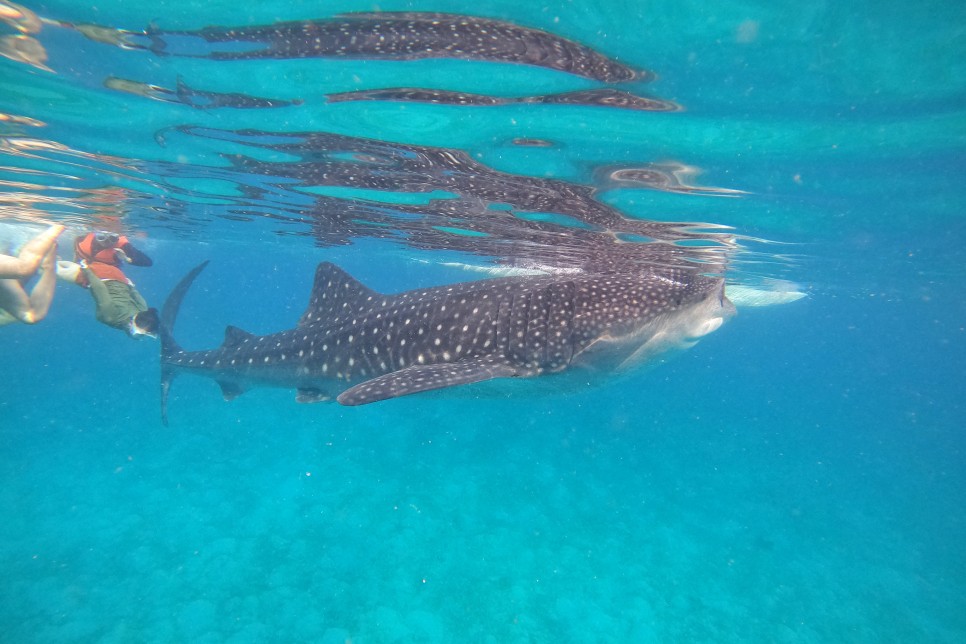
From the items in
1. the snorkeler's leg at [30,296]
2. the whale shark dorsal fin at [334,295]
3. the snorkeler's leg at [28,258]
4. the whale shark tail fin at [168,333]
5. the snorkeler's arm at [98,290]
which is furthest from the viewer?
the whale shark tail fin at [168,333]

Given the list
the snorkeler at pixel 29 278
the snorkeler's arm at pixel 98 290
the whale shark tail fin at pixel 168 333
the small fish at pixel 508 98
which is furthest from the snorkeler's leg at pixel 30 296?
the small fish at pixel 508 98

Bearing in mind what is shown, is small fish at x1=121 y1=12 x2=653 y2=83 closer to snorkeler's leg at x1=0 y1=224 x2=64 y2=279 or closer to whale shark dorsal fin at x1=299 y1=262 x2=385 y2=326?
snorkeler's leg at x1=0 y1=224 x2=64 y2=279

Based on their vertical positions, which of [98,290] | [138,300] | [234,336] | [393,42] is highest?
[393,42]

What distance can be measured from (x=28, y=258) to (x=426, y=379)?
6.43 metres

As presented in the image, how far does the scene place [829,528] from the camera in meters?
16.3

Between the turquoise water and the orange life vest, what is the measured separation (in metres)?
2.29

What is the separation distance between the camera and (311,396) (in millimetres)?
8234

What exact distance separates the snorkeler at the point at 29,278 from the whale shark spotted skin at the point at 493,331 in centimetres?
369

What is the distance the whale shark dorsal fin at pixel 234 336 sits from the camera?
945 centimetres

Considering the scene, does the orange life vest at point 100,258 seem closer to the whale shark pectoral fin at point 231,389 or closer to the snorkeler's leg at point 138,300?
the snorkeler's leg at point 138,300

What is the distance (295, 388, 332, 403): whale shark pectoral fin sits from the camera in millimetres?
8172

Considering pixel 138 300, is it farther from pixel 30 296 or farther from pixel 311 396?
pixel 311 396

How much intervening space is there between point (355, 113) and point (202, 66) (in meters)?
2.18

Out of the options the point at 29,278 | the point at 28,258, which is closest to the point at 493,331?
the point at 28,258
